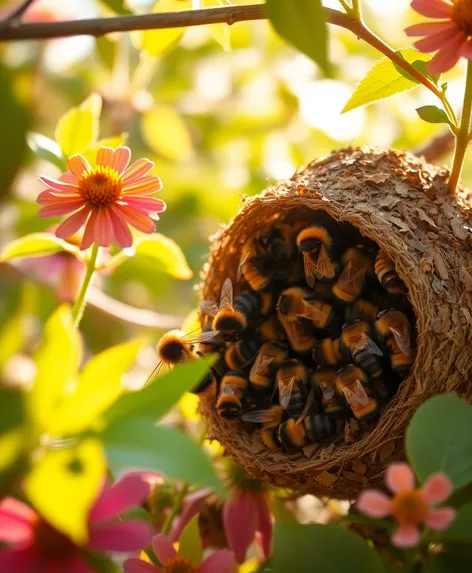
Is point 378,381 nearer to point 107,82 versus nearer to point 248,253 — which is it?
point 248,253

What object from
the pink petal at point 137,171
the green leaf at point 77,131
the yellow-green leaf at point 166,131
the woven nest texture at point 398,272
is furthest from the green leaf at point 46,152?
the yellow-green leaf at point 166,131

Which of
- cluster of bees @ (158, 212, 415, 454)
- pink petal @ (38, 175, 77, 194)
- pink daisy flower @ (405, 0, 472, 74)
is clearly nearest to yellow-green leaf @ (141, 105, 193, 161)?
cluster of bees @ (158, 212, 415, 454)

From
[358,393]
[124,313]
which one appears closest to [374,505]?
[358,393]

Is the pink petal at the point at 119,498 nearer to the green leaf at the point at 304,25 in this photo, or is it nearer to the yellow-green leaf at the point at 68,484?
the yellow-green leaf at the point at 68,484

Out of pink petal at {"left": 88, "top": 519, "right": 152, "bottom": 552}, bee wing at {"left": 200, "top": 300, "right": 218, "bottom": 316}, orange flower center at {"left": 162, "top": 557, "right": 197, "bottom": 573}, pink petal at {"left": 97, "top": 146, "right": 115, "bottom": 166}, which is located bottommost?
orange flower center at {"left": 162, "top": 557, "right": 197, "bottom": 573}

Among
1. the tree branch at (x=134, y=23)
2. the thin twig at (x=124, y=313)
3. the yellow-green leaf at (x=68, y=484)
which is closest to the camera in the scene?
the yellow-green leaf at (x=68, y=484)

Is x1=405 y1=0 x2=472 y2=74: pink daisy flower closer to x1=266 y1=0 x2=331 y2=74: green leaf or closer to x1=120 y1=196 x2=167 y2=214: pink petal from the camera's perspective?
x1=266 y1=0 x2=331 y2=74: green leaf

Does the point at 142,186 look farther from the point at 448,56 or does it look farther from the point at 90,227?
the point at 448,56

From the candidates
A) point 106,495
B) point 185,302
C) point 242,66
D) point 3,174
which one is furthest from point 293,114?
point 106,495
